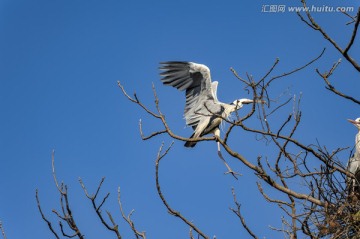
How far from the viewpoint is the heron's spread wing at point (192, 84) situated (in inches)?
287

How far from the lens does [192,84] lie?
7.42 metres

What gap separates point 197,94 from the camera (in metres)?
7.44

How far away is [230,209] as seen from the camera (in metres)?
4.41

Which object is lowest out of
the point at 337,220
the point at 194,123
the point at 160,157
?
the point at 337,220

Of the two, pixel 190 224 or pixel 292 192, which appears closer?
pixel 190 224

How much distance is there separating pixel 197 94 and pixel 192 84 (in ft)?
0.44

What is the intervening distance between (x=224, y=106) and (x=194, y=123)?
41cm

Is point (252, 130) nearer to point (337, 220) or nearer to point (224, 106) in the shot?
point (337, 220)

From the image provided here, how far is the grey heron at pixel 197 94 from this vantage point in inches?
286

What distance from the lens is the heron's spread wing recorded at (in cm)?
728

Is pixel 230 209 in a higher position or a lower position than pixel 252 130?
lower

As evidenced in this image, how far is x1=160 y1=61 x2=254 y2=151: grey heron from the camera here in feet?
23.8

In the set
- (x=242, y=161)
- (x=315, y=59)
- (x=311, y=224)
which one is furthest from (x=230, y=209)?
(x=315, y=59)

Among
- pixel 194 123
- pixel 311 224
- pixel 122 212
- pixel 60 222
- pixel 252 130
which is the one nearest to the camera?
pixel 60 222
